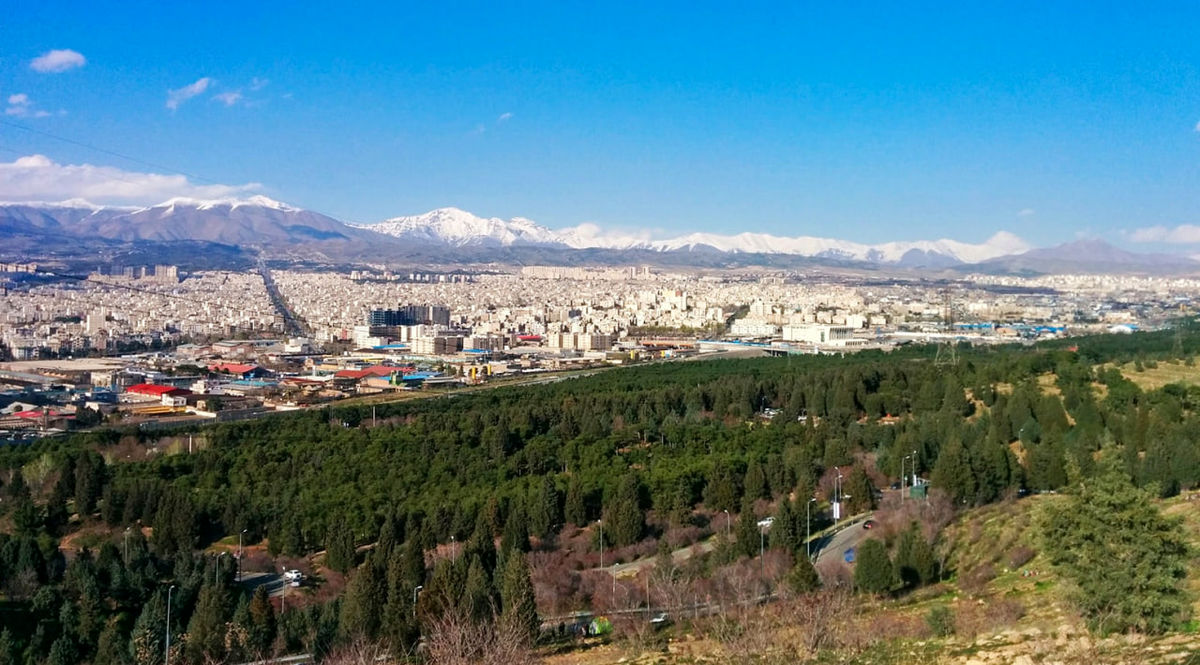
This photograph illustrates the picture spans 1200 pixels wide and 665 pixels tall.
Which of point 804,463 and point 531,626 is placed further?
point 804,463

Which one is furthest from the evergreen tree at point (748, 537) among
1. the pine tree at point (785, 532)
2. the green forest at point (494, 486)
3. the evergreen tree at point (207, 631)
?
the evergreen tree at point (207, 631)

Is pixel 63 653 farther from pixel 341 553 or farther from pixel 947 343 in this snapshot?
pixel 947 343

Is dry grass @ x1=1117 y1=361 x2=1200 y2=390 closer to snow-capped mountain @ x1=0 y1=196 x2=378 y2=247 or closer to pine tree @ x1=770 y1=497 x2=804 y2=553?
pine tree @ x1=770 y1=497 x2=804 y2=553

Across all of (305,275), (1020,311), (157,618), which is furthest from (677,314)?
(157,618)

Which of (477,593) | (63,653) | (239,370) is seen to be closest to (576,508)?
(477,593)

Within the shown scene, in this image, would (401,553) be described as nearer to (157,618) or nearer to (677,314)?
(157,618)

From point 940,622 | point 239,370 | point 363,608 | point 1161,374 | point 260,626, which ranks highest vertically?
point 1161,374

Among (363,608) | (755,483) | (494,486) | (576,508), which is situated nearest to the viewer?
(363,608)
